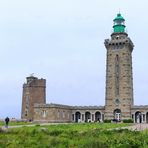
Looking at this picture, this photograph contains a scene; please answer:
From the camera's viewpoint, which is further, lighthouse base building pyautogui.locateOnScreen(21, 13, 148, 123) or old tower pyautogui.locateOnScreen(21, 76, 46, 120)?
old tower pyautogui.locateOnScreen(21, 76, 46, 120)

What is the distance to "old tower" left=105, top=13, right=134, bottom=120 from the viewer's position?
69.6m

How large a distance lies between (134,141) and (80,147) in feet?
9.49

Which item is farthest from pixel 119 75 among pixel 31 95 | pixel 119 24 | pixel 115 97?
pixel 31 95

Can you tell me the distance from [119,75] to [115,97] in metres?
4.62

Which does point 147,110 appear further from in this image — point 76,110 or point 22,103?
point 22,103

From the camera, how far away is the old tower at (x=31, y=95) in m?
78.2

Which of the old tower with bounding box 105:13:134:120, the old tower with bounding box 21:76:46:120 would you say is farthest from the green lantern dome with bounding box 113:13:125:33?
the old tower with bounding box 21:76:46:120

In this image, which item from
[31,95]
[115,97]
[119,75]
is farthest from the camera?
[31,95]

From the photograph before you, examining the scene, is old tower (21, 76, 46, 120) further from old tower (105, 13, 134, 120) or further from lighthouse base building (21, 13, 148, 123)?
old tower (105, 13, 134, 120)

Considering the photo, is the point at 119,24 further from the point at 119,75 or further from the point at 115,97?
the point at 115,97

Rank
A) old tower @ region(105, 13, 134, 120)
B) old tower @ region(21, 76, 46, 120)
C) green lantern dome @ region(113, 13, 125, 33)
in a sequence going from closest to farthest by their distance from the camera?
old tower @ region(105, 13, 134, 120) < green lantern dome @ region(113, 13, 125, 33) < old tower @ region(21, 76, 46, 120)

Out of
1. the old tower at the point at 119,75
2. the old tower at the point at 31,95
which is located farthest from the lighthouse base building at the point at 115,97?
the old tower at the point at 31,95

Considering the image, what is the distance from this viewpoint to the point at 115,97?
70250 millimetres

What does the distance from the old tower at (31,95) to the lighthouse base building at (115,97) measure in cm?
181
